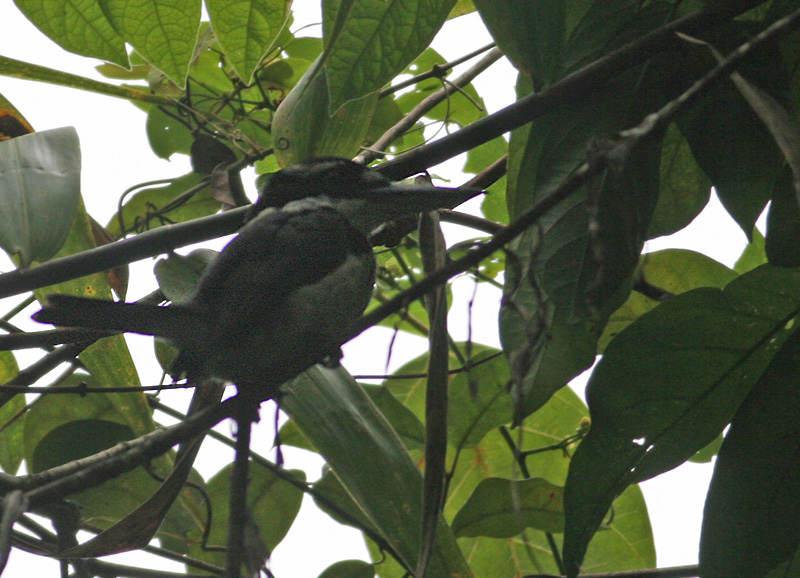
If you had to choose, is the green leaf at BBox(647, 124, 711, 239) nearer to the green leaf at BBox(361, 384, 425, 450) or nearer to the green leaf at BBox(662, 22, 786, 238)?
the green leaf at BBox(662, 22, 786, 238)

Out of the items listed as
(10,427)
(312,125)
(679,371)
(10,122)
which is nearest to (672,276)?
(679,371)

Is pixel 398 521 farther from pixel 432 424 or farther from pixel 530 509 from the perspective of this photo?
pixel 530 509

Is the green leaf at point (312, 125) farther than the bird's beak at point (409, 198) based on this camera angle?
Yes

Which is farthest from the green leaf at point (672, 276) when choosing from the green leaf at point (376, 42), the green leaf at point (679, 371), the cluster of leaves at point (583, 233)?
the green leaf at point (376, 42)

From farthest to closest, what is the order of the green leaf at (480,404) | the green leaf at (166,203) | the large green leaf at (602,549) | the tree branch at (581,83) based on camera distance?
the green leaf at (166,203), the large green leaf at (602,549), the green leaf at (480,404), the tree branch at (581,83)

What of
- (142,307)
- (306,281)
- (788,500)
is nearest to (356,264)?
(306,281)

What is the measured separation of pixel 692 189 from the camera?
120cm

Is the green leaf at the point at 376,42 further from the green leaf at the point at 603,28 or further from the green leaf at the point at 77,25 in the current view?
the green leaf at the point at 77,25

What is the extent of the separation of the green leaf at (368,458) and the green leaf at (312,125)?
1.22 ft

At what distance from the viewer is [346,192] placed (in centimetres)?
138

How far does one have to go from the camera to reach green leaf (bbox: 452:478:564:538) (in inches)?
57.2

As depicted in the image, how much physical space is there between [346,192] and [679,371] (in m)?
0.64

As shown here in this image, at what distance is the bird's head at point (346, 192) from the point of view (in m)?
1.24

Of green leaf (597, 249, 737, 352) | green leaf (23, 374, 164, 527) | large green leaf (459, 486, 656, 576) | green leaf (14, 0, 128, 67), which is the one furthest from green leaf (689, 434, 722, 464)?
green leaf (14, 0, 128, 67)
